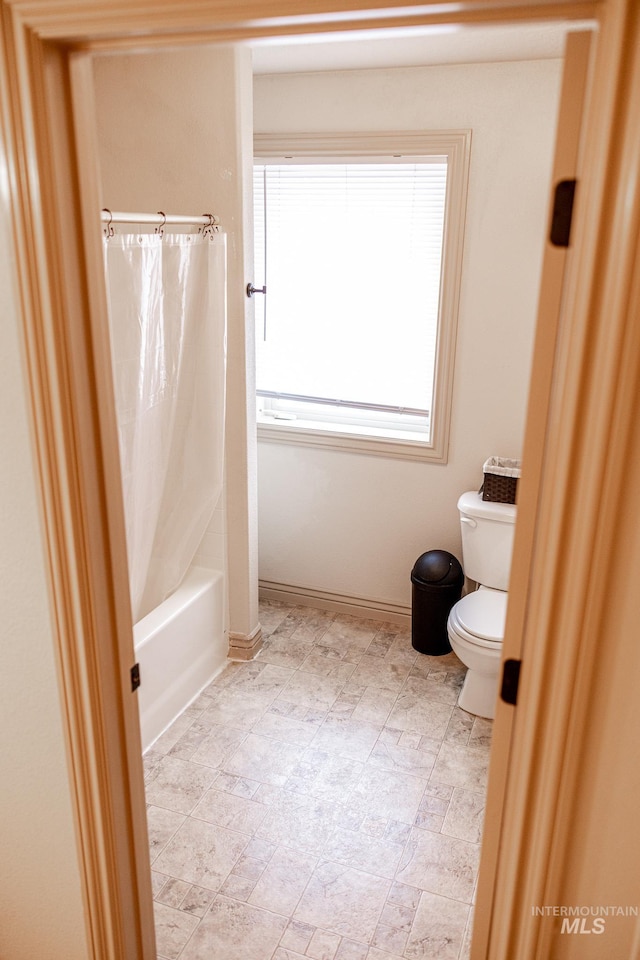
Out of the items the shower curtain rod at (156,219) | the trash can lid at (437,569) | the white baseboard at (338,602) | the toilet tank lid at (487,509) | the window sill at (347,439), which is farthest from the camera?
the white baseboard at (338,602)

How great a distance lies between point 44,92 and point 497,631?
2.24 metres

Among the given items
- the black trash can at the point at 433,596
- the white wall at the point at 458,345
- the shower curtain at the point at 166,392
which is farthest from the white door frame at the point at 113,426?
the white wall at the point at 458,345

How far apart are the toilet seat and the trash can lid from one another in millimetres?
173

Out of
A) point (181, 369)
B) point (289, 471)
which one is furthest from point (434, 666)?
point (181, 369)

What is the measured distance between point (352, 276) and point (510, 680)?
2.46m

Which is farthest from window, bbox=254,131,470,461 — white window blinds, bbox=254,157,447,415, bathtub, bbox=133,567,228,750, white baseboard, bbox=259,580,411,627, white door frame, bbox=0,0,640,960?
white door frame, bbox=0,0,640,960

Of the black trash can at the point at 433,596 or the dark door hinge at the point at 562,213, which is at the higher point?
the dark door hinge at the point at 562,213

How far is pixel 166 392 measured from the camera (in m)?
2.68

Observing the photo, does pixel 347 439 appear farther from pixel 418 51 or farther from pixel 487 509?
pixel 418 51

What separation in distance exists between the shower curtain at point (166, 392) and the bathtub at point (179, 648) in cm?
11

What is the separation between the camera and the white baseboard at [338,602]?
3574 millimetres

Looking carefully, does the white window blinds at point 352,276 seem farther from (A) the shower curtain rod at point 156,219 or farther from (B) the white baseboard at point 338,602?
(B) the white baseboard at point 338,602

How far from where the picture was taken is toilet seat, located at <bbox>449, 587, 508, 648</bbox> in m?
2.71

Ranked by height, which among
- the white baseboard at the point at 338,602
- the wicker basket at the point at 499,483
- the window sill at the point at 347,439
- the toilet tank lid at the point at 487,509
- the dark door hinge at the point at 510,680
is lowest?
the white baseboard at the point at 338,602
